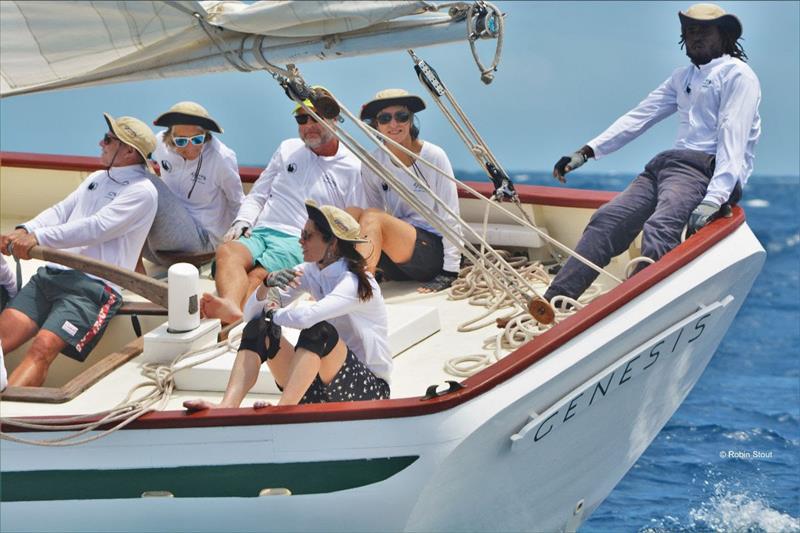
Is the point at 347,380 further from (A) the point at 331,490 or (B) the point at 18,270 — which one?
(B) the point at 18,270

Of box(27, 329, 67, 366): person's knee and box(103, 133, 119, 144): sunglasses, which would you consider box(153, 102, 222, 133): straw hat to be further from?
box(27, 329, 67, 366): person's knee

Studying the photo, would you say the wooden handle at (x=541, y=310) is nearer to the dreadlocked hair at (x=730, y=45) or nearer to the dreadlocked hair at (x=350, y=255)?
the dreadlocked hair at (x=350, y=255)

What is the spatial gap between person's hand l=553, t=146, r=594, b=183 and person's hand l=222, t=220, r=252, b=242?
1591 mm

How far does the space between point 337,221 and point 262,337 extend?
1.83ft

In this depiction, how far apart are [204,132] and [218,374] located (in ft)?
6.67

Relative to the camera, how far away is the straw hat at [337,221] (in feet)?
20.6

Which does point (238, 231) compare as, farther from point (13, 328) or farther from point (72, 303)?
point (13, 328)

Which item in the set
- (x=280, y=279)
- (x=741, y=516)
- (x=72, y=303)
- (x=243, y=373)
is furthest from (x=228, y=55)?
(x=741, y=516)

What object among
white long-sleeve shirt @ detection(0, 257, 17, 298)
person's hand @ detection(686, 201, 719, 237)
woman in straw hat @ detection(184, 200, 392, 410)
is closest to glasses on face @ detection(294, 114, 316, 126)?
white long-sleeve shirt @ detection(0, 257, 17, 298)

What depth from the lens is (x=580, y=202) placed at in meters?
8.59

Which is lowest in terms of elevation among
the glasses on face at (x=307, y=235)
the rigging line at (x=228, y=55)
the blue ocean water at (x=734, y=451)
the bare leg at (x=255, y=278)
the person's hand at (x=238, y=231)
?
the blue ocean water at (x=734, y=451)

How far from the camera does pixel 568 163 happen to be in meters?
7.95

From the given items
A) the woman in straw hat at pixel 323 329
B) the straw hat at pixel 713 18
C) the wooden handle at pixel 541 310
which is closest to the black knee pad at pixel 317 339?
the woman in straw hat at pixel 323 329

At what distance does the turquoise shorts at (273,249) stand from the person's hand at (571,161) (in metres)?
1.34
